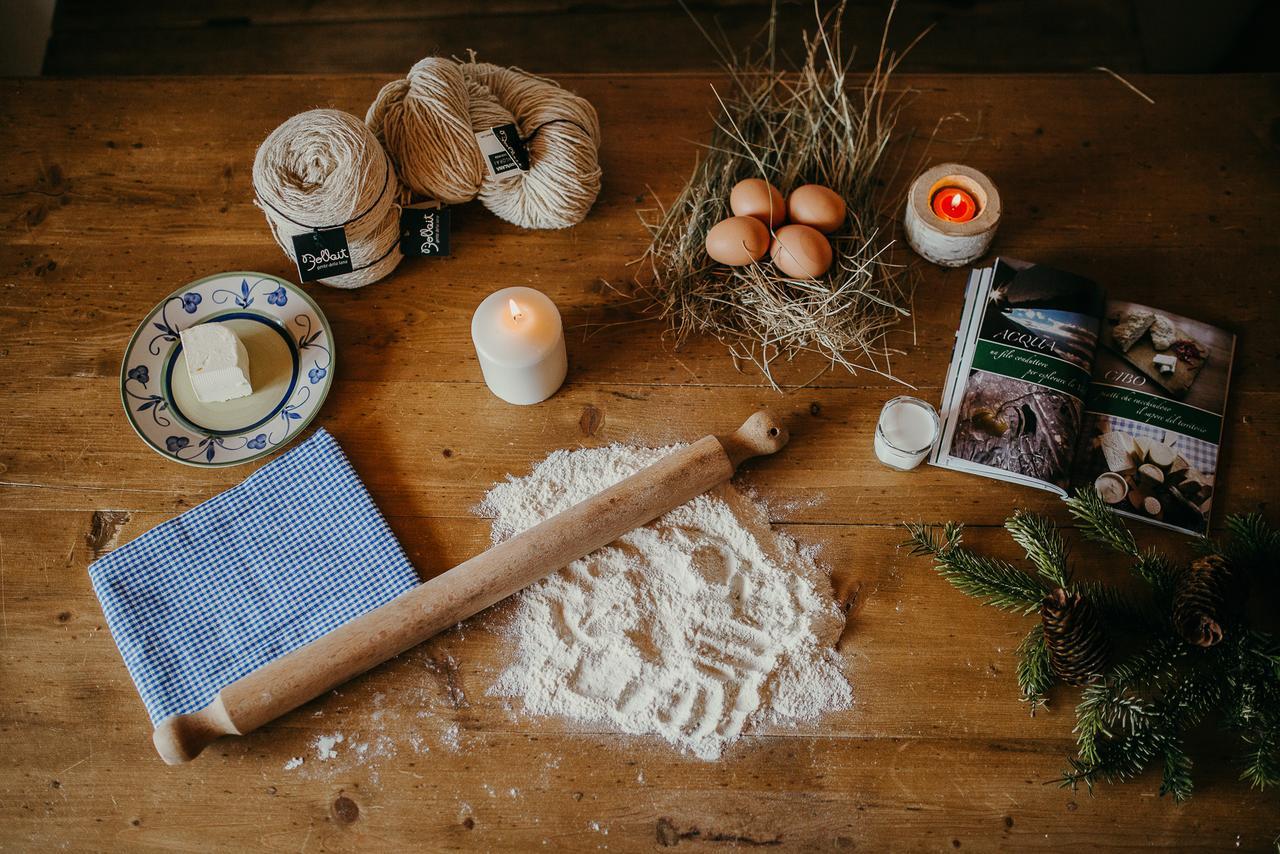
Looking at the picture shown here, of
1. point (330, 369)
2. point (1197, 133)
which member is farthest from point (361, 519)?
point (1197, 133)

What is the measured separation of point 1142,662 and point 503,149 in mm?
999

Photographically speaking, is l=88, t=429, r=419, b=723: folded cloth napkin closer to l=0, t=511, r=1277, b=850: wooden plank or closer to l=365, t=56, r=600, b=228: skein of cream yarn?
A: l=0, t=511, r=1277, b=850: wooden plank

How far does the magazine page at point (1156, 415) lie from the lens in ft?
3.59

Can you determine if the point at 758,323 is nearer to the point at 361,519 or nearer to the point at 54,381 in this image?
the point at 361,519

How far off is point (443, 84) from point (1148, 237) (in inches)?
40.3

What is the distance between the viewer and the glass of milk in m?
1.08

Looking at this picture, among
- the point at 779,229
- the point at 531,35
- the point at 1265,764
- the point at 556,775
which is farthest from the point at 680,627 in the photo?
the point at 531,35

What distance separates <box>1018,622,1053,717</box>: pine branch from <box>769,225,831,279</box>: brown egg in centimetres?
52

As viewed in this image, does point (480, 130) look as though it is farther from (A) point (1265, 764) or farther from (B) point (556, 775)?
(A) point (1265, 764)

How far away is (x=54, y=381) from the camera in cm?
118

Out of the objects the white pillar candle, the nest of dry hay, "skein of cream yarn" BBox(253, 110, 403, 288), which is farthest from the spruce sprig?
"skein of cream yarn" BBox(253, 110, 403, 288)

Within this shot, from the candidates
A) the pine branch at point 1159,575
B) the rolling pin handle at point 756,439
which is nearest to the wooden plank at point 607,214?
the rolling pin handle at point 756,439

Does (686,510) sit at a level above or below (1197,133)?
below

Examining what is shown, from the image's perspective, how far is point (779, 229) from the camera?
1151 mm
